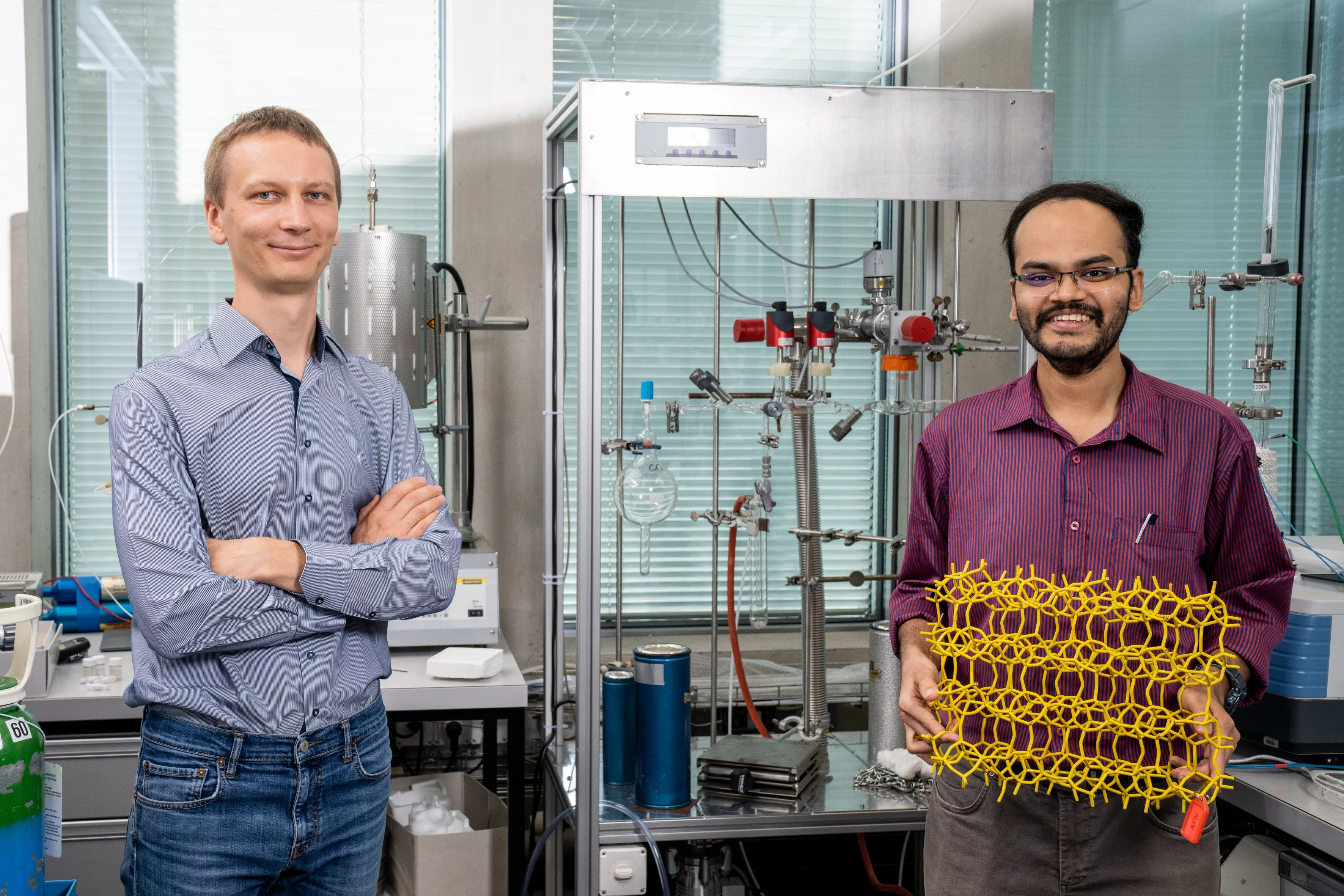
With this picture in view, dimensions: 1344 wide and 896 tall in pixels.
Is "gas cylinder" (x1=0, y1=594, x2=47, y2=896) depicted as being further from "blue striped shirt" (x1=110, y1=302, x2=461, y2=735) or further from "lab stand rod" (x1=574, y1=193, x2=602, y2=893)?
"lab stand rod" (x1=574, y1=193, x2=602, y2=893)

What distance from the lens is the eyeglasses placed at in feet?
4.83

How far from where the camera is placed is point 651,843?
2.28m

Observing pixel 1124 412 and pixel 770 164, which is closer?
pixel 1124 412

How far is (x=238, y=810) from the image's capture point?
4.52 ft

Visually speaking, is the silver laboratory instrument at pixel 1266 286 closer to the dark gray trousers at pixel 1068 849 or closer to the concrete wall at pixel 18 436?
the dark gray trousers at pixel 1068 849

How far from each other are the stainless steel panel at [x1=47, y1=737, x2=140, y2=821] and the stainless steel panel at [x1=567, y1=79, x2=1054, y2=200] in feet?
4.82

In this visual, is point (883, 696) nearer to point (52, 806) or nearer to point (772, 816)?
point (772, 816)

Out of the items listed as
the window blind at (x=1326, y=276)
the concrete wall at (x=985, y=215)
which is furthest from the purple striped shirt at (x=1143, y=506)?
the window blind at (x=1326, y=276)

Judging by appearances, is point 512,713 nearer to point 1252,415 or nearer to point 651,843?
point 651,843

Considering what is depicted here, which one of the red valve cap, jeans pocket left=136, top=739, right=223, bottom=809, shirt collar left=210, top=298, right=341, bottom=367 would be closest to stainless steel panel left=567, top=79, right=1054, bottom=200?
the red valve cap

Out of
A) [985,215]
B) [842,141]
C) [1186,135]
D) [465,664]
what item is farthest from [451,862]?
[1186,135]

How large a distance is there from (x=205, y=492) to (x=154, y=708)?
28 centimetres

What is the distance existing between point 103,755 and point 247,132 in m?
1.46

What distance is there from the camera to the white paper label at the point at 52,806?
1538 millimetres
